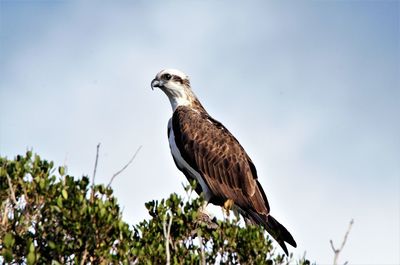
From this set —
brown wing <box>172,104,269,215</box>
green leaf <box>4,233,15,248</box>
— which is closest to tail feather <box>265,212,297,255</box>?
brown wing <box>172,104,269,215</box>

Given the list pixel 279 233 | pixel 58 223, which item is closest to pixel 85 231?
pixel 58 223

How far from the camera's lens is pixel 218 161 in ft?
38.2

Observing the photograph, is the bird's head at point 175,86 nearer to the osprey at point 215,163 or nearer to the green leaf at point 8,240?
A: the osprey at point 215,163

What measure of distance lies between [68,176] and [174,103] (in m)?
5.62

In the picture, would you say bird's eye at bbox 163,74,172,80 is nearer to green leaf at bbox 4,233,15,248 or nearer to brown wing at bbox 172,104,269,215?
brown wing at bbox 172,104,269,215

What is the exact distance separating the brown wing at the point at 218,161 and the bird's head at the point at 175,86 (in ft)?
2.52

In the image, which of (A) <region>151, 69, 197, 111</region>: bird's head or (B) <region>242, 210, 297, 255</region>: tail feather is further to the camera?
(A) <region>151, 69, 197, 111</region>: bird's head

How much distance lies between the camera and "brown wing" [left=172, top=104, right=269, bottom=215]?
1141 cm

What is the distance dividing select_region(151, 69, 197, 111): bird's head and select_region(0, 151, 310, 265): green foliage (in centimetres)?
510

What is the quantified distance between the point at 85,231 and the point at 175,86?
6489 mm

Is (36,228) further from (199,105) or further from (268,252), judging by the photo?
(199,105)

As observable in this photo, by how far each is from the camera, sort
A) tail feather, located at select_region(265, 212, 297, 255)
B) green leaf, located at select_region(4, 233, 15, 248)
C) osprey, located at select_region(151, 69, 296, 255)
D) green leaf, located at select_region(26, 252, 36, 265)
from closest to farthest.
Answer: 1. green leaf, located at select_region(26, 252, 36, 265)
2. green leaf, located at select_region(4, 233, 15, 248)
3. tail feather, located at select_region(265, 212, 297, 255)
4. osprey, located at select_region(151, 69, 296, 255)

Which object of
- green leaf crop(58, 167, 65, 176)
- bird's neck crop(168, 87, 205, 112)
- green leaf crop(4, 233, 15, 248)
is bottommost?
green leaf crop(4, 233, 15, 248)

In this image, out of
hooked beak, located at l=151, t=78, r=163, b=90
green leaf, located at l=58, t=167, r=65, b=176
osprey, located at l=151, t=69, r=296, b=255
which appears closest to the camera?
green leaf, located at l=58, t=167, r=65, b=176
